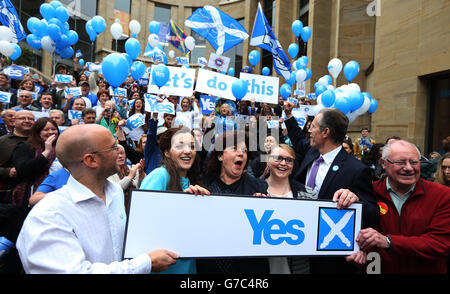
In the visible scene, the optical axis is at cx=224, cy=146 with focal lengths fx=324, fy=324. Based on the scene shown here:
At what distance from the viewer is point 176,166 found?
2660 millimetres

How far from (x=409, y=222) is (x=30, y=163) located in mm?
3570

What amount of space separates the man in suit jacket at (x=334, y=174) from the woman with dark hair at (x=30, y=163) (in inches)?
106

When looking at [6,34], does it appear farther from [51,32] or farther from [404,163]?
[404,163]

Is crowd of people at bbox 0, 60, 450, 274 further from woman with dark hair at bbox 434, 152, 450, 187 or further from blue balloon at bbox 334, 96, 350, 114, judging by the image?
blue balloon at bbox 334, 96, 350, 114

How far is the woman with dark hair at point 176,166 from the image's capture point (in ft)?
8.09

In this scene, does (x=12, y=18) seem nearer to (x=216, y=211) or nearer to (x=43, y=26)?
(x=43, y=26)

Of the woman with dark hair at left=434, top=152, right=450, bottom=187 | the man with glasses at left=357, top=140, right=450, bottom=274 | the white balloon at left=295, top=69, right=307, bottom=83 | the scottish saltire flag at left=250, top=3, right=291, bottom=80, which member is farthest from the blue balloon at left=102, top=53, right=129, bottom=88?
the woman with dark hair at left=434, top=152, right=450, bottom=187

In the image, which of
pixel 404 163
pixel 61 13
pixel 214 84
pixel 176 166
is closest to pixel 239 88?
pixel 214 84

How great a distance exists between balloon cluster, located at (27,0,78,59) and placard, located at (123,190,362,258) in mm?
9369

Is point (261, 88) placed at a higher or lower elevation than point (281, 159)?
higher

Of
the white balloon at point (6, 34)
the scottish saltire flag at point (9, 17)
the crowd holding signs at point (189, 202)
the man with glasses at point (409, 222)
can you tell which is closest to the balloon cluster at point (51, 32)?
the scottish saltire flag at point (9, 17)

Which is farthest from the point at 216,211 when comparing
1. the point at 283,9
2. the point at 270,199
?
the point at 283,9

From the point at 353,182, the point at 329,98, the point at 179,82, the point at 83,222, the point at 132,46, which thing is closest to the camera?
the point at 83,222

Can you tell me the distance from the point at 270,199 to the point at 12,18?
910 cm
